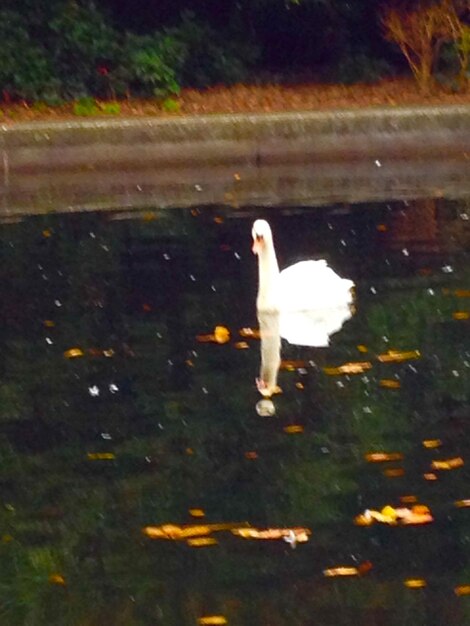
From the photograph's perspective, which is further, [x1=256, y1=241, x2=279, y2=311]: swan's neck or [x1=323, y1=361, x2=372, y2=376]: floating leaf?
[x1=256, y1=241, x2=279, y2=311]: swan's neck

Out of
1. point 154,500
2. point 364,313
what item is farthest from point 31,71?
point 154,500

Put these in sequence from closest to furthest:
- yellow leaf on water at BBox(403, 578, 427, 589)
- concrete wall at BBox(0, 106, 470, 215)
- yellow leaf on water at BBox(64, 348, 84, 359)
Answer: yellow leaf on water at BBox(403, 578, 427, 589) < yellow leaf on water at BBox(64, 348, 84, 359) < concrete wall at BBox(0, 106, 470, 215)

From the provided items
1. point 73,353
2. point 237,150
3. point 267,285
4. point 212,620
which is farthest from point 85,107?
point 212,620

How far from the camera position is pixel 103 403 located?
7352 mm

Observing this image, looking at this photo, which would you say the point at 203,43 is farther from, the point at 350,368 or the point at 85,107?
the point at 350,368

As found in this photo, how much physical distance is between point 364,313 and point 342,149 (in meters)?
8.27

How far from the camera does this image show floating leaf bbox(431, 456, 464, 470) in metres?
6.20

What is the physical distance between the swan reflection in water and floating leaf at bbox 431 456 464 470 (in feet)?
7.50

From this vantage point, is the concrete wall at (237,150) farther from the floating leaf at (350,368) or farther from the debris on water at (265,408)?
the debris on water at (265,408)

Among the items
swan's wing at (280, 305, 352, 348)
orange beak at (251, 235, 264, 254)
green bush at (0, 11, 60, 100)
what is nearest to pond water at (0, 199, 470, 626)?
swan's wing at (280, 305, 352, 348)

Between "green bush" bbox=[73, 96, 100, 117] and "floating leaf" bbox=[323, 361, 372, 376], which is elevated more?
"floating leaf" bbox=[323, 361, 372, 376]

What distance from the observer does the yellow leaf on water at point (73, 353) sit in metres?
8.26

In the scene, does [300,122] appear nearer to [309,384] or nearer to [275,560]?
[309,384]

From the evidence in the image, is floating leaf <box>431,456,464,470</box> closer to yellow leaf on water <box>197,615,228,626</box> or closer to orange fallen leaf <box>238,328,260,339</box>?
yellow leaf on water <box>197,615,228,626</box>
